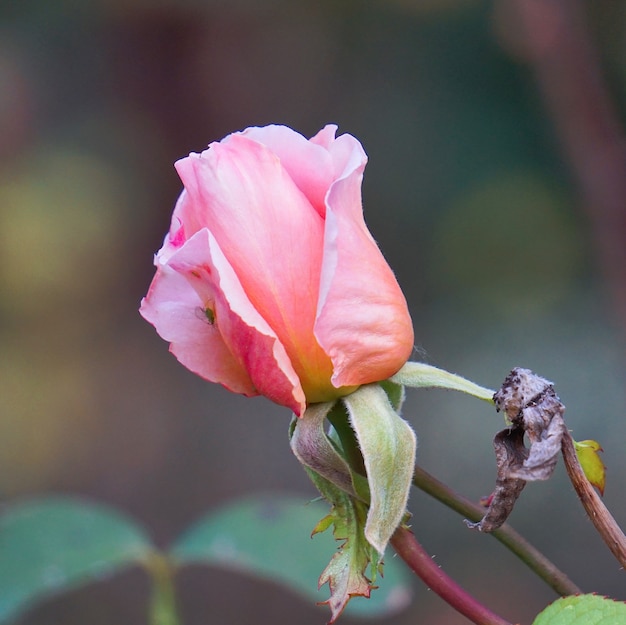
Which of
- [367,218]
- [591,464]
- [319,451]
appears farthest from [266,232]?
[367,218]

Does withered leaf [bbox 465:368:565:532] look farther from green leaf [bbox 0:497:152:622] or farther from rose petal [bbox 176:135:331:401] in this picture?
green leaf [bbox 0:497:152:622]

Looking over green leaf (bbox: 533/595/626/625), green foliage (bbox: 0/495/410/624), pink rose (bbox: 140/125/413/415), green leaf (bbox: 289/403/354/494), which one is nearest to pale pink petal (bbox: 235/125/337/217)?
pink rose (bbox: 140/125/413/415)

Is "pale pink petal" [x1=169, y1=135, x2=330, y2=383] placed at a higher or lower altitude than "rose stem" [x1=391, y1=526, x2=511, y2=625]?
higher

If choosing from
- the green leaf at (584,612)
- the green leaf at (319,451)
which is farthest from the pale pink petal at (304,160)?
the green leaf at (584,612)

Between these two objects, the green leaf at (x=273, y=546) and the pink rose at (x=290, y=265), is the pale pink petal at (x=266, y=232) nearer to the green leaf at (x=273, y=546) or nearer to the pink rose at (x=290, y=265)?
the pink rose at (x=290, y=265)

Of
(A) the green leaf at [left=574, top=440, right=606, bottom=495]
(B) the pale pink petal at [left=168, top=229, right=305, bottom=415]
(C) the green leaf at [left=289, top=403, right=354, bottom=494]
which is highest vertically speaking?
(B) the pale pink petal at [left=168, top=229, right=305, bottom=415]

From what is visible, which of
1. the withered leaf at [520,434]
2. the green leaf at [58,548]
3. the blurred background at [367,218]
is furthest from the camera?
the blurred background at [367,218]

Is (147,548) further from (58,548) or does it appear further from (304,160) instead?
(304,160)
